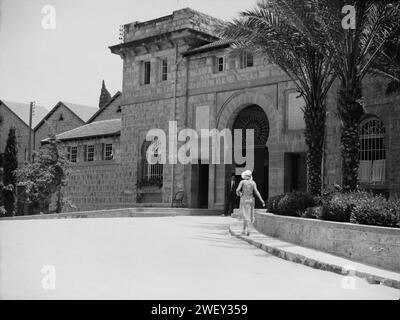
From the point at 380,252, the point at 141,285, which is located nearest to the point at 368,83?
the point at 380,252

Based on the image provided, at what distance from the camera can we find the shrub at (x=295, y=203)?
14.3 metres

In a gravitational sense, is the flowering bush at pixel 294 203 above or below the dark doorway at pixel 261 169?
below

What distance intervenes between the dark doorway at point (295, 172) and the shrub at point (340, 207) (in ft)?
38.6

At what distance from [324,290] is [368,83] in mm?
14863

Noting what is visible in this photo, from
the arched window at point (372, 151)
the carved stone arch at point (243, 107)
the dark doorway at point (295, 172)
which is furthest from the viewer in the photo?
the carved stone arch at point (243, 107)

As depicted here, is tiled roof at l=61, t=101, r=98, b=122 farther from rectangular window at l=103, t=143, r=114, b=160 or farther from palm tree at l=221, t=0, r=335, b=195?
palm tree at l=221, t=0, r=335, b=195

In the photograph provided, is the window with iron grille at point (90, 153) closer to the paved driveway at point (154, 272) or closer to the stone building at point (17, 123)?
the stone building at point (17, 123)

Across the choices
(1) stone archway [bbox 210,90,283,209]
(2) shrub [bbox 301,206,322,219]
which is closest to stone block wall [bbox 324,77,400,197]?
(1) stone archway [bbox 210,90,283,209]

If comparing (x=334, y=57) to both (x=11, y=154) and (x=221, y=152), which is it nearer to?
(x=221, y=152)

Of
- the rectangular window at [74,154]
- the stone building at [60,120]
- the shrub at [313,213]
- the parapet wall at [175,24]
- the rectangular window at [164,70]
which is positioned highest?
the parapet wall at [175,24]

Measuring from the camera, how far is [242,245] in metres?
13.0

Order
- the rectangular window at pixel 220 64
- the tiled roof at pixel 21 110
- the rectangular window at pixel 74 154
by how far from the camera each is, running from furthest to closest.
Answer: the tiled roof at pixel 21 110
the rectangular window at pixel 74 154
the rectangular window at pixel 220 64

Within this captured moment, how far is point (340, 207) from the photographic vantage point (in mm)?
11633

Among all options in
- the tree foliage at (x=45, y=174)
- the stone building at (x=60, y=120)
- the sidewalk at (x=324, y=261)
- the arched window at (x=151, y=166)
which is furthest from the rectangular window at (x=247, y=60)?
the stone building at (x=60, y=120)
